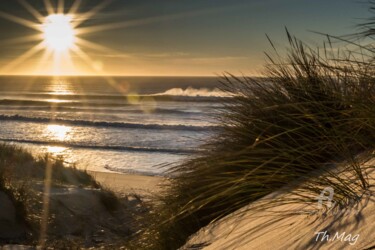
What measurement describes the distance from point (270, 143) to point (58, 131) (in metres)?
20.1

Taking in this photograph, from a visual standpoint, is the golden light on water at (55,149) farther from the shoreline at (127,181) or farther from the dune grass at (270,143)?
the dune grass at (270,143)

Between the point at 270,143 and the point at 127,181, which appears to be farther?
the point at 127,181

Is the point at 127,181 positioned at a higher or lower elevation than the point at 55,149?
lower

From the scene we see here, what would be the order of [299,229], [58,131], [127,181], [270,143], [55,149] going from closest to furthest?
[299,229]
[270,143]
[127,181]
[55,149]
[58,131]

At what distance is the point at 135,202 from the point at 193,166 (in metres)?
3.98

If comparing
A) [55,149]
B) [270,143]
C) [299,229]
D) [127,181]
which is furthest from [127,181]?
[299,229]

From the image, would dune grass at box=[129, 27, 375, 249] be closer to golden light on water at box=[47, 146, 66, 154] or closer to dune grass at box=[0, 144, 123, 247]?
dune grass at box=[0, 144, 123, 247]

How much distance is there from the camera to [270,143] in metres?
2.90

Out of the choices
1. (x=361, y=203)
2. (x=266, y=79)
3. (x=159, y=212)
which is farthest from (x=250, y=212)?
(x=266, y=79)

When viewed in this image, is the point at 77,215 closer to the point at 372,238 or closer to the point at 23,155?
the point at 23,155

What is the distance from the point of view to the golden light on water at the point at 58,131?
63.9 ft

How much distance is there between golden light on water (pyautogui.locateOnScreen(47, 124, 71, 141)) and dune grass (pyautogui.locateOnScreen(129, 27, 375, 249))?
53.0 ft

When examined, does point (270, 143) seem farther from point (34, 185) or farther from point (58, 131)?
point (58, 131)

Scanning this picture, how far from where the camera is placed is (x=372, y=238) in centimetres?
121
